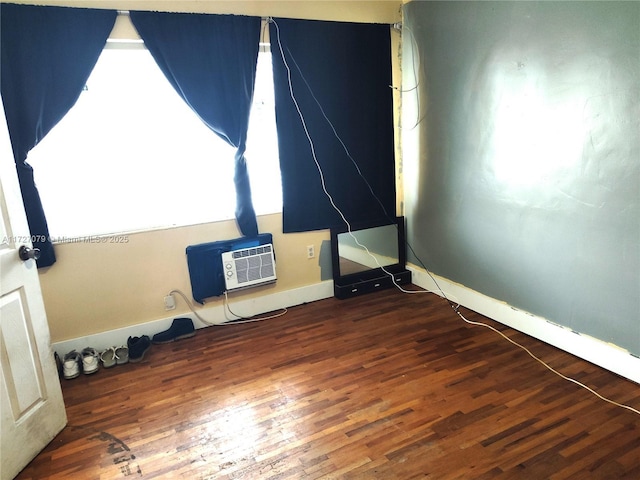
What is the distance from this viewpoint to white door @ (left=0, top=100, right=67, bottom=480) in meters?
1.74

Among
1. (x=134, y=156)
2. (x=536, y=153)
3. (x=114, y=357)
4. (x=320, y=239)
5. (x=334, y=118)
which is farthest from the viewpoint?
(x=320, y=239)

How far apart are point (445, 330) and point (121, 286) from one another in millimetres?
2217

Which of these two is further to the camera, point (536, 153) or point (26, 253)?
point (536, 153)

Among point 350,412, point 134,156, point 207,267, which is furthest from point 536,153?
point 134,156

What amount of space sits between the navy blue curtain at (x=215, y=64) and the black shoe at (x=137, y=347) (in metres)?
1.04

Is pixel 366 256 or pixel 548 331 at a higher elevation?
pixel 366 256

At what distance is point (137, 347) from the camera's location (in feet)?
8.96

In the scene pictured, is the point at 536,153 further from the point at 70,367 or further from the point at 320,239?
the point at 70,367

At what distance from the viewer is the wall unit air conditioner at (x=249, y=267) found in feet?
10.1

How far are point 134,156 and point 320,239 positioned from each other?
4.96ft

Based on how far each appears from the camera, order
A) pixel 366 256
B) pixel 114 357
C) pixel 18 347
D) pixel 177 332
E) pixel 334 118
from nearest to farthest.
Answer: pixel 18 347, pixel 114 357, pixel 177 332, pixel 334 118, pixel 366 256

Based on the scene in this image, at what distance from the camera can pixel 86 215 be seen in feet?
8.97

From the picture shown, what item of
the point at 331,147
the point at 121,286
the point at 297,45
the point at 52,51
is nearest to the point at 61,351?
the point at 121,286

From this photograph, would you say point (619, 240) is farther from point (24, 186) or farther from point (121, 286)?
point (24, 186)
